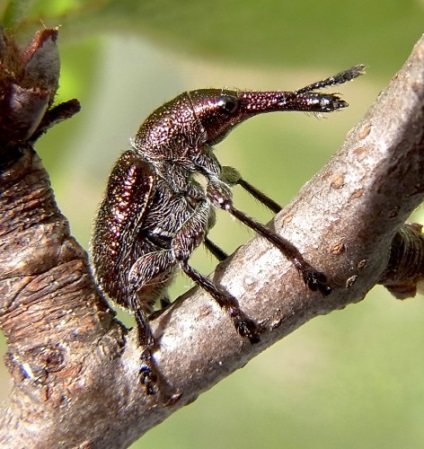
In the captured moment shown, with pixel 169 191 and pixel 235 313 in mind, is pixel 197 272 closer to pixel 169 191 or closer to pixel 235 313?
pixel 235 313

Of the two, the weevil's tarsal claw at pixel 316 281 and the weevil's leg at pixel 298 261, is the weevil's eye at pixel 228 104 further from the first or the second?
the weevil's tarsal claw at pixel 316 281

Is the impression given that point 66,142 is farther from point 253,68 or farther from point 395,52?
point 395,52

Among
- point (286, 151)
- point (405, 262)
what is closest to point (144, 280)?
point (405, 262)

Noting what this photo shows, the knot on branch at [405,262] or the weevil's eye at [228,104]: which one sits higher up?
the weevil's eye at [228,104]

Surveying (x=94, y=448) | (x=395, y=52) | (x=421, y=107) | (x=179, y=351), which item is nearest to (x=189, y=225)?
(x=179, y=351)

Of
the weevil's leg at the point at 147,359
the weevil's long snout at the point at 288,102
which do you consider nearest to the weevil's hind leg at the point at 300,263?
the weevil's leg at the point at 147,359

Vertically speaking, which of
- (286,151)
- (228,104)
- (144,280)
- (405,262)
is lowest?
(405,262)

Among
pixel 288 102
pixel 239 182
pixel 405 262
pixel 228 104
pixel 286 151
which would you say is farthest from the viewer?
pixel 286 151
